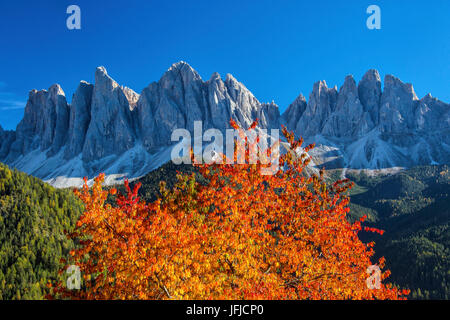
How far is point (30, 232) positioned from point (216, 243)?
84352mm

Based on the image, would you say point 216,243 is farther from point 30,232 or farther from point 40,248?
point 30,232

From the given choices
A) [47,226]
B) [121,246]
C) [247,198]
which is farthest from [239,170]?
[47,226]

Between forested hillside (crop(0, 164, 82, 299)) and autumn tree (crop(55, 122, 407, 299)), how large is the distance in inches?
2281

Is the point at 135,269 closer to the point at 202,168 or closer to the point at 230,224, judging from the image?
the point at 230,224

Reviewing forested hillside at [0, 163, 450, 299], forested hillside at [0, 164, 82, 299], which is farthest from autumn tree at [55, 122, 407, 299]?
forested hillside at [0, 164, 82, 299]

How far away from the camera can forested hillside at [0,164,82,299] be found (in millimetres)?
61847

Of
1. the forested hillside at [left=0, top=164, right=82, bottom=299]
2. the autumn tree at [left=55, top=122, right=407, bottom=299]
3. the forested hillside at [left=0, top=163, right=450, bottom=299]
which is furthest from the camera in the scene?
the forested hillside at [left=0, top=163, right=450, bottom=299]

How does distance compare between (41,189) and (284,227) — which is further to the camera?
(41,189)

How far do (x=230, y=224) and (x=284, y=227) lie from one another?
3899 mm

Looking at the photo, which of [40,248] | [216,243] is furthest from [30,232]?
[216,243]

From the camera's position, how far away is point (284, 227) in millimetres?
16578

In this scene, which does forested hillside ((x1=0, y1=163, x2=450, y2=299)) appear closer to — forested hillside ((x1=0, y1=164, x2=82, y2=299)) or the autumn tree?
forested hillside ((x1=0, y1=164, x2=82, y2=299))

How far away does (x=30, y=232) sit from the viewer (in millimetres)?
76812

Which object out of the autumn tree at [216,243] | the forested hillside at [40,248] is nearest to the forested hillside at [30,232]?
the forested hillside at [40,248]
